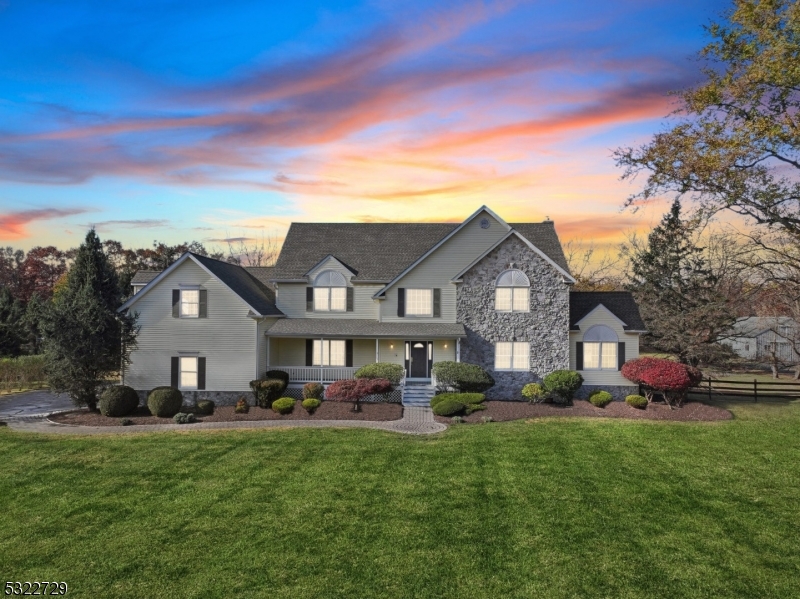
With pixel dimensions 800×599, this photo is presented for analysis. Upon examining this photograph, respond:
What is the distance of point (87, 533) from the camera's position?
10984mm

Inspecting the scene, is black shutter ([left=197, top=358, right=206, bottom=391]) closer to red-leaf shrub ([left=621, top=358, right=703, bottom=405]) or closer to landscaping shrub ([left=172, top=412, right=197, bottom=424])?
landscaping shrub ([left=172, top=412, right=197, bottom=424])

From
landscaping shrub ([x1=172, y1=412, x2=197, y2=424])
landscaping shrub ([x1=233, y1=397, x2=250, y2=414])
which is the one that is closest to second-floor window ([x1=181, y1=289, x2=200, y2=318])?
landscaping shrub ([x1=233, y1=397, x2=250, y2=414])

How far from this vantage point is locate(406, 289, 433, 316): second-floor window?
90.6 feet

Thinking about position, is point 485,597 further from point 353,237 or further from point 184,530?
point 353,237

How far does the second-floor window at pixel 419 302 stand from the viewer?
90.6 feet

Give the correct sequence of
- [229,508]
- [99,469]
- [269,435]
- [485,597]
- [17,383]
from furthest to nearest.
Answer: [17,383], [269,435], [99,469], [229,508], [485,597]

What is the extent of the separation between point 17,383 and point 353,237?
2216cm

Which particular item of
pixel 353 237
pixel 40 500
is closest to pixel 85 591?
pixel 40 500

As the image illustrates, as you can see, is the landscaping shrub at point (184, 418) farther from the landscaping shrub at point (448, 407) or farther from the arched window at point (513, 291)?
the arched window at point (513, 291)

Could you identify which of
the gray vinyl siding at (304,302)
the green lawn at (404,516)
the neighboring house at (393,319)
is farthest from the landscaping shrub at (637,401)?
the gray vinyl siding at (304,302)

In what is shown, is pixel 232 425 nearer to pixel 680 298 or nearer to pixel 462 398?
pixel 462 398

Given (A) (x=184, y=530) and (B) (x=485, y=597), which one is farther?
(A) (x=184, y=530)

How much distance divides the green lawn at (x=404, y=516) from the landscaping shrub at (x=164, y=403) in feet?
12.7

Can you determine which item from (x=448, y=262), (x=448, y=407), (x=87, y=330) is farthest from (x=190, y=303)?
(x=448, y=407)
